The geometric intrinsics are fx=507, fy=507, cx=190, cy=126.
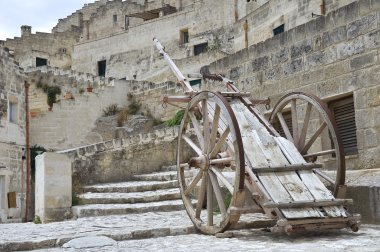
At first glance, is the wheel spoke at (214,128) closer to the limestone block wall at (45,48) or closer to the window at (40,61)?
the window at (40,61)

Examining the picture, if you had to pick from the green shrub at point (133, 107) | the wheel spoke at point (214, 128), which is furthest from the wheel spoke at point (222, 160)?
the green shrub at point (133, 107)

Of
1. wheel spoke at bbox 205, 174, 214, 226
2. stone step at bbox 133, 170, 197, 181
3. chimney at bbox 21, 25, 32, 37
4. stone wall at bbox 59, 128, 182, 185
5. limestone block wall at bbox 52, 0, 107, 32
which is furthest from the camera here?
limestone block wall at bbox 52, 0, 107, 32

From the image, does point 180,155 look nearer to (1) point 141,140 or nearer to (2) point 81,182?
(2) point 81,182

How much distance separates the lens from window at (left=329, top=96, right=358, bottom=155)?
22.8 ft

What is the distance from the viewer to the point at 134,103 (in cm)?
2384

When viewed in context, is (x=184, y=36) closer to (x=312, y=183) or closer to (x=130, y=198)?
(x=130, y=198)

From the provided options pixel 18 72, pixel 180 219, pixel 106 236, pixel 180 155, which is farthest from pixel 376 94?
pixel 18 72

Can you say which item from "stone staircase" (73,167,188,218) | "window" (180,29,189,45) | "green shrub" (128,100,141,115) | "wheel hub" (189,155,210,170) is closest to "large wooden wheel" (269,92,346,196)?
"wheel hub" (189,155,210,170)

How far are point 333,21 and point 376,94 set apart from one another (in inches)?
51.3

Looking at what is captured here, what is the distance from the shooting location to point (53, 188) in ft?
28.9

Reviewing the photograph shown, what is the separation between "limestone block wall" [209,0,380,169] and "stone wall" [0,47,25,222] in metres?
9.48

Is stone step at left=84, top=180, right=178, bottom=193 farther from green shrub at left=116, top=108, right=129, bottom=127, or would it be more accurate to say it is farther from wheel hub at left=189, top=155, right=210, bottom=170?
green shrub at left=116, top=108, right=129, bottom=127

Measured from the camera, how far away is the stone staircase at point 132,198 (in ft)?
28.7

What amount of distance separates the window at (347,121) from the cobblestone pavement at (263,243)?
69.3 inches
